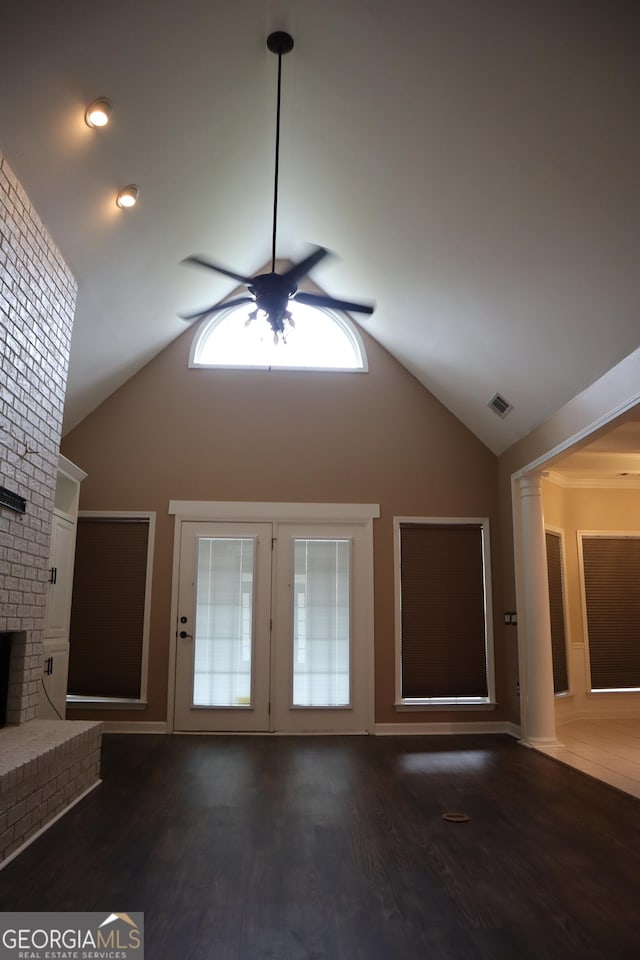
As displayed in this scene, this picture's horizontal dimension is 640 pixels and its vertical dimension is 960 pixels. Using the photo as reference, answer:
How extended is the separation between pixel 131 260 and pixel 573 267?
3.18m

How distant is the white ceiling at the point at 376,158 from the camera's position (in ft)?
11.5

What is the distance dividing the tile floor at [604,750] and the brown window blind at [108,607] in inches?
148

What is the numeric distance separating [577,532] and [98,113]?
6310mm

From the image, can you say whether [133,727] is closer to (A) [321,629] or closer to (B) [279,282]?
(A) [321,629]

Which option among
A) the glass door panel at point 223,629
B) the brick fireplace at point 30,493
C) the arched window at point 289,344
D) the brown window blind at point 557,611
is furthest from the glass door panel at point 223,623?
the brown window blind at point 557,611

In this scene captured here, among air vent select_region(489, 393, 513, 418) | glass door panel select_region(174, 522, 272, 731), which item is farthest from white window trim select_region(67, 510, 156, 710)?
air vent select_region(489, 393, 513, 418)

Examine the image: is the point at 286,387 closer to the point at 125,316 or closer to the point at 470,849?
the point at 125,316

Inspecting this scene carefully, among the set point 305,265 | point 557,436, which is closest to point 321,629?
point 557,436

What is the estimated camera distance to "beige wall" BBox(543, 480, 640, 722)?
7555mm

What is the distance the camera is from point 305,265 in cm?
396

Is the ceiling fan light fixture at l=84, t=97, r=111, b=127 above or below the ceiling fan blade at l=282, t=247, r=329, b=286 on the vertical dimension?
above

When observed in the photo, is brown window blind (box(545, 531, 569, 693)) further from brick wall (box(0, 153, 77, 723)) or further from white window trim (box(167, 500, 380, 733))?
brick wall (box(0, 153, 77, 723))

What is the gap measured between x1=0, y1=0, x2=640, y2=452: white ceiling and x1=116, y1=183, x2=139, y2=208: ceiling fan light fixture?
7 centimetres

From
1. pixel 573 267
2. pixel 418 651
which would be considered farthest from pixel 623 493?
pixel 573 267
